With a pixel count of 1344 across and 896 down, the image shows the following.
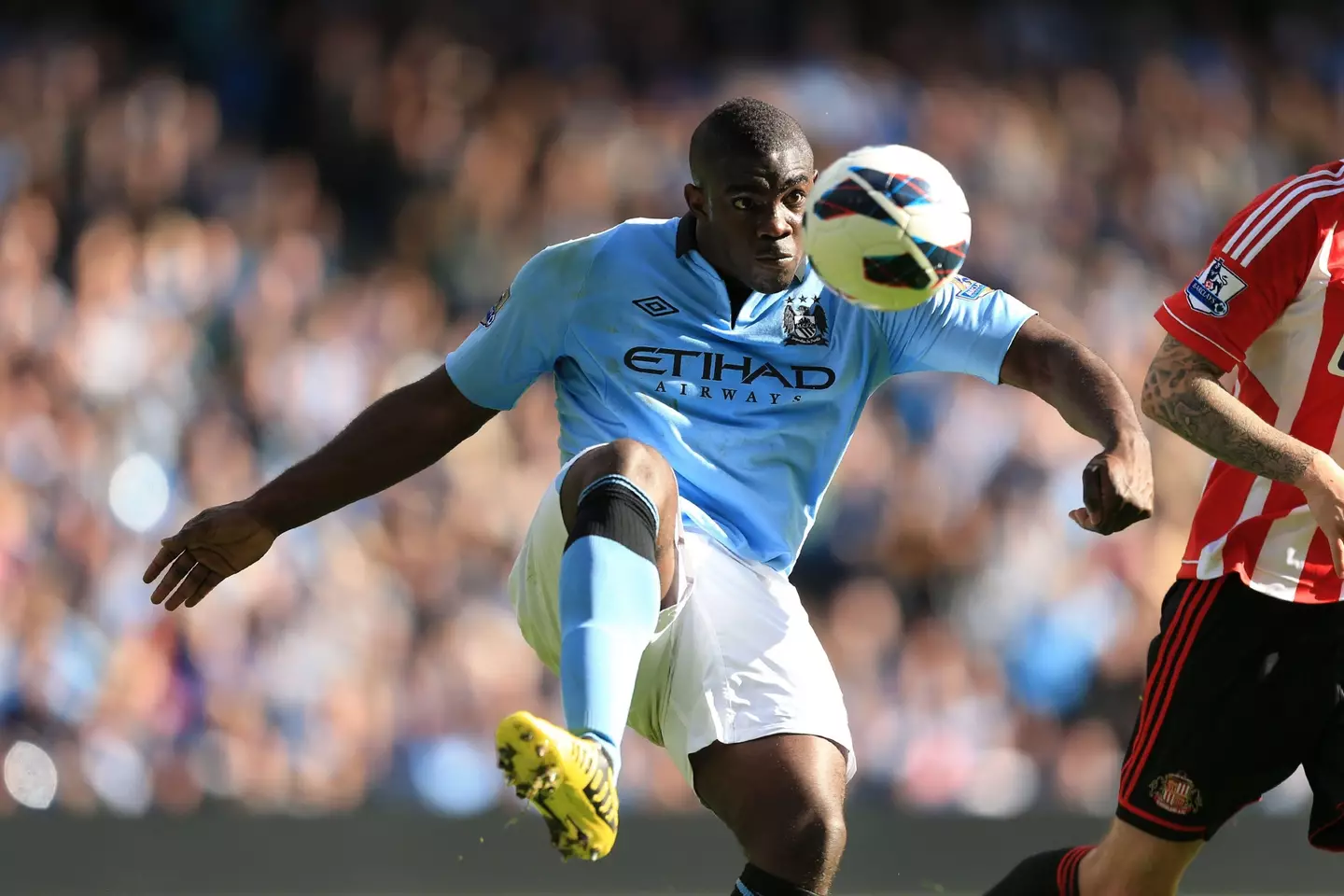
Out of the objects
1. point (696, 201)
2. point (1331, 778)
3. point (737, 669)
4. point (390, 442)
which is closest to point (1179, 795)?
point (1331, 778)

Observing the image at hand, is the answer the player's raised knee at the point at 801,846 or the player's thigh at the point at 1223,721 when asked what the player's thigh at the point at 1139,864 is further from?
the player's raised knee at the point at 801,846

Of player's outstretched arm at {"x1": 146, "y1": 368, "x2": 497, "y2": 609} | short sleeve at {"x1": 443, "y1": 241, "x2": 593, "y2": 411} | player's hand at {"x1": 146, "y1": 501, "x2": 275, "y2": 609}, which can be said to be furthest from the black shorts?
player's hand at {"x1": 146, "y1": 501, "x2": 275, "y2": 609}

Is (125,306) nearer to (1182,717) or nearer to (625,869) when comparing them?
(625,869)

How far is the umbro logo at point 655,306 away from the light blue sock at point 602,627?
2.42 ft

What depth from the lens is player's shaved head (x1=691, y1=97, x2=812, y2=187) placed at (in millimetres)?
4418

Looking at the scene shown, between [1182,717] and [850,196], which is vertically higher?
[850,196]

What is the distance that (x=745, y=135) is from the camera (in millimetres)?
4430

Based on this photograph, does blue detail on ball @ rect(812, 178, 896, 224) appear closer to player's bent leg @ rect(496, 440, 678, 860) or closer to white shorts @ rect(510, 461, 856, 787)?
player's bent leg @ rect(496, 440, 678, 860)

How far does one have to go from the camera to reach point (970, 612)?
9453mm

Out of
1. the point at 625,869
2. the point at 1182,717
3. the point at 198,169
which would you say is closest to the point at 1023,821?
the point at 625,869

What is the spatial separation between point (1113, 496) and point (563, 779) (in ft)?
4.09

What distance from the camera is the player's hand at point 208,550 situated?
4.85 meters

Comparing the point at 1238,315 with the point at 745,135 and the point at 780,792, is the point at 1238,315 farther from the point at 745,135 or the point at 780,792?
the point at 780,792

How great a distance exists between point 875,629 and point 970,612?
1.67ft
